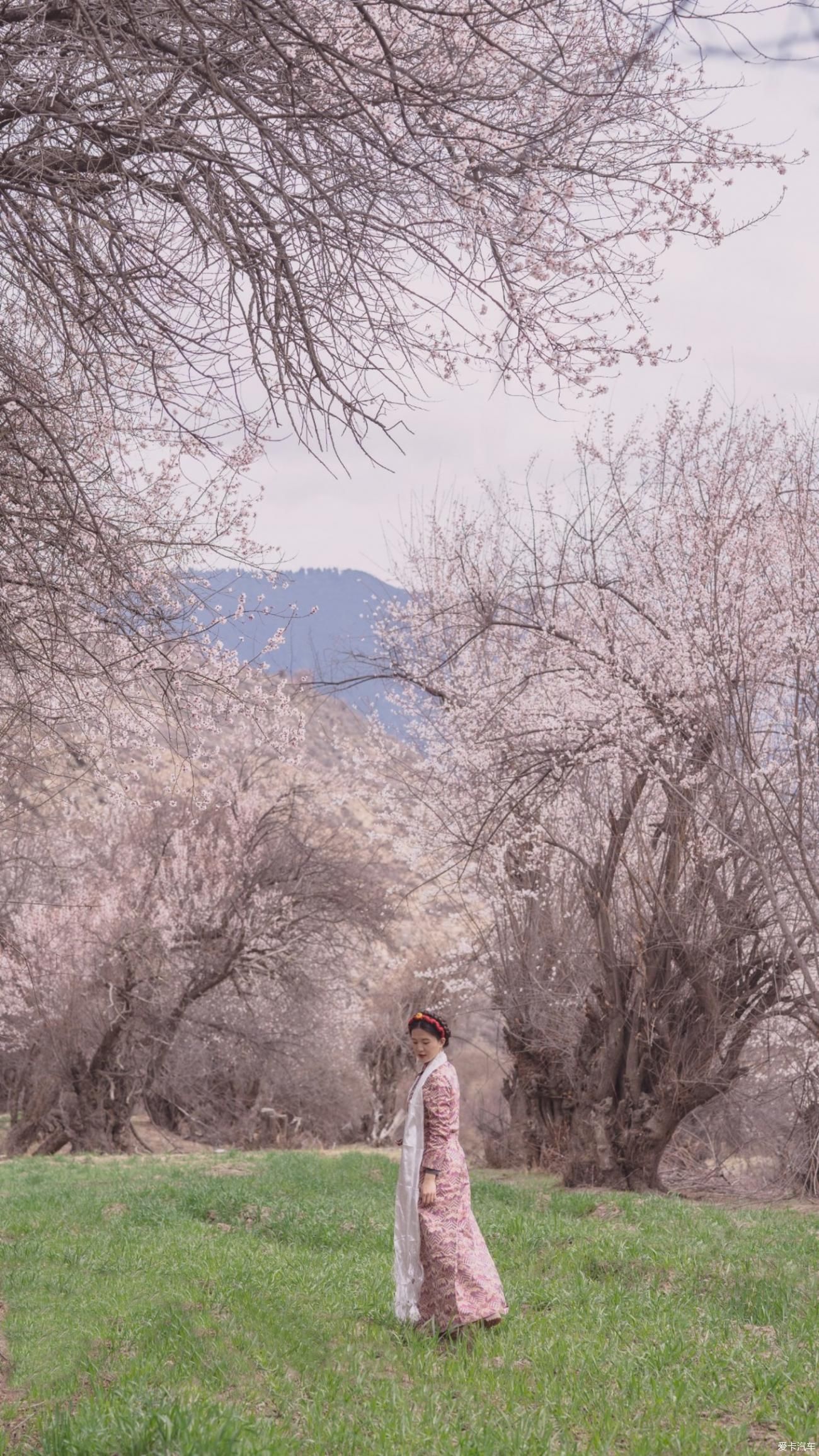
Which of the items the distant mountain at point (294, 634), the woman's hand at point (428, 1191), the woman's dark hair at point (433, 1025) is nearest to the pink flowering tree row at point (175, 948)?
the distant mountain at point (294, 634)

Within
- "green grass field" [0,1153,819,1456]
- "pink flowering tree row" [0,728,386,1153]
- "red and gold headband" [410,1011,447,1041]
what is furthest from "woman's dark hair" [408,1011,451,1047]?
"pink flowering tree row" [0,728,386,1153]

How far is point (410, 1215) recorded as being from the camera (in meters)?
6.52

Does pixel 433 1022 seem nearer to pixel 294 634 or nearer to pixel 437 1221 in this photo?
pixel 437 1221

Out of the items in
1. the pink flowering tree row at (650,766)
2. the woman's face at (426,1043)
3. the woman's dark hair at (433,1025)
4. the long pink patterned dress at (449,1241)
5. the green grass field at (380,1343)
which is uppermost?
the pink flowering tree row at (650,766)

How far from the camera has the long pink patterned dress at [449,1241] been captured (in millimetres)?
6254

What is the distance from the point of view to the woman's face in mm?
6883

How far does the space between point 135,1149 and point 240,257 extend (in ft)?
78.4

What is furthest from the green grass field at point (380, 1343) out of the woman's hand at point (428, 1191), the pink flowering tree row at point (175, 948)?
the pink flowering tree row at point (175, 948)

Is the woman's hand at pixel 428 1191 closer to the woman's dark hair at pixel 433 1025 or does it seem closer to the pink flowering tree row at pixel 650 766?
the woman's dark hair at pixel 433 1025

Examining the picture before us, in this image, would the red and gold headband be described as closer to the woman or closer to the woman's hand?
the woman

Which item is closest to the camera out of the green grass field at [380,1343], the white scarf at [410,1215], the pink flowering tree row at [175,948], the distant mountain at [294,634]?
the green grass field at [380,1343]

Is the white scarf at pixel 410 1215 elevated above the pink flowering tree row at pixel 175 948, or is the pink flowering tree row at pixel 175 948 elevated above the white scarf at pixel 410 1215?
the pink flowering tree row at pixel 175 948

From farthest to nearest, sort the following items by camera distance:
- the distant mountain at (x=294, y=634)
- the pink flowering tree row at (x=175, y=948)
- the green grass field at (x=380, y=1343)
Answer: the pink flowering tree row at (x=175, y=948) → the distant mountain at (x=294, y=634) → the green grass field at (x=380, y=1343)

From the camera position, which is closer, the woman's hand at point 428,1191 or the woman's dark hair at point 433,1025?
the woman's hand at point 428,1191
